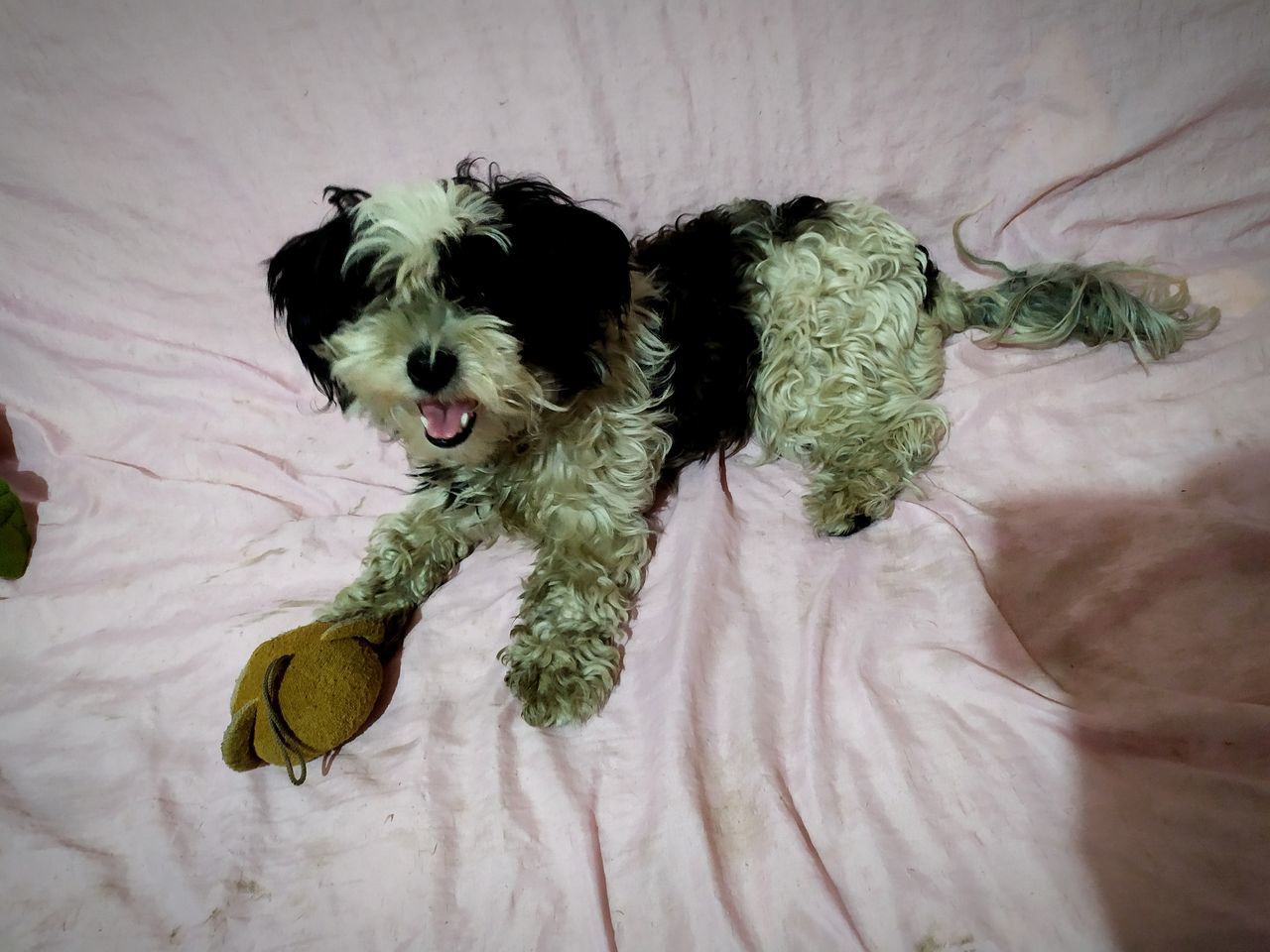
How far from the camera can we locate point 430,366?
1.30 meters

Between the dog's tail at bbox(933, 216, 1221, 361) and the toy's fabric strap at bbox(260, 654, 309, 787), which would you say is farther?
the dog's tail at bbox(933, 216, 1221, 361)

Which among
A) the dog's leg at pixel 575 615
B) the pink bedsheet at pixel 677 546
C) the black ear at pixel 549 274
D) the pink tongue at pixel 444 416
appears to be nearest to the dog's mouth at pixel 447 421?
the pink tongue at pixel 444 416

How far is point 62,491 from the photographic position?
2.11 metres

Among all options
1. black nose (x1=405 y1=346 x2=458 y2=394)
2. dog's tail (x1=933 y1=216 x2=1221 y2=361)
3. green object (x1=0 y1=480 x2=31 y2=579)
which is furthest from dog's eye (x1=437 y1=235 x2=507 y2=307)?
green object (x1=0 y1=480 x2=31 y2=579)

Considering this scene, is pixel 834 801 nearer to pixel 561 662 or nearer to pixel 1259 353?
pixel 561 662

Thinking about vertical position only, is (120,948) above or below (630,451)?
below

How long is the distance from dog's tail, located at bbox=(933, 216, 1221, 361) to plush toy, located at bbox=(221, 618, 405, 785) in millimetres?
1609

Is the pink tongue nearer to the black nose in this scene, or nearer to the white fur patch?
the black nose

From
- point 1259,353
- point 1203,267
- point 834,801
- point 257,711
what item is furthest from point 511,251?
point 1203,267

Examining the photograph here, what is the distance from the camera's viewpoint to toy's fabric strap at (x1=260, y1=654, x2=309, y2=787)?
135cm

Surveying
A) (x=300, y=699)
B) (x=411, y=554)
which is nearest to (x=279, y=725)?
(x=300, y=699)

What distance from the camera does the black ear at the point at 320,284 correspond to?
Result: 140 centimetres

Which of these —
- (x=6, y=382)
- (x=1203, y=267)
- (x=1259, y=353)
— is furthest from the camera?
(x=6, y=382)

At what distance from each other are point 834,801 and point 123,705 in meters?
1.42
